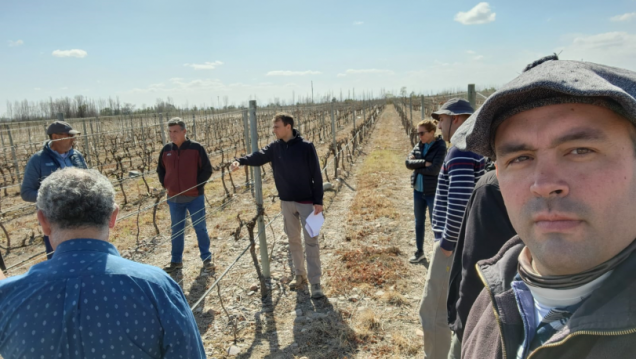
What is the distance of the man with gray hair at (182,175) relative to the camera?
15.2ft

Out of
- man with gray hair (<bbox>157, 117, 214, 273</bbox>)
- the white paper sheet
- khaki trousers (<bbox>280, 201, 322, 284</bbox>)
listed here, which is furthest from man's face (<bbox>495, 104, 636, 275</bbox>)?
man with gray hair (<bbox>157, 117, 214, 273</bbox>)

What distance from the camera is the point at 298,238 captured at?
13.5ft

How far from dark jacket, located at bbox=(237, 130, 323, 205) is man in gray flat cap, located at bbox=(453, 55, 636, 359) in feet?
10.1

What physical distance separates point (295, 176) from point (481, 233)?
2510mm

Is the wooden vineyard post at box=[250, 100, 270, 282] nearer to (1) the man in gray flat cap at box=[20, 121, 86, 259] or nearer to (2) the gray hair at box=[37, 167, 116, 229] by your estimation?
(1) the man in gray flat cap at box=[20, 121, 86, 259]

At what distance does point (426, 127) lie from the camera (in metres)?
4.18

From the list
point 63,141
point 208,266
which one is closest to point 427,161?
point 208,266

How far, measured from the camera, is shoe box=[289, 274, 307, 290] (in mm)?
4242

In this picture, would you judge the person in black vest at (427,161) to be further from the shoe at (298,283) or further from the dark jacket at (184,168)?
the dark jacket at (184,168)

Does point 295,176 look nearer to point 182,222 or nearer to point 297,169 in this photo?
point 297,169

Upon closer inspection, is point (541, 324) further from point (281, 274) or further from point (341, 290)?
point (281, 274)

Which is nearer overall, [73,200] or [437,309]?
[73,200]

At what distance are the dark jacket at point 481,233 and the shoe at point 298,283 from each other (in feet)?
9.01

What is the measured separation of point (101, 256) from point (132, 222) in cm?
657
